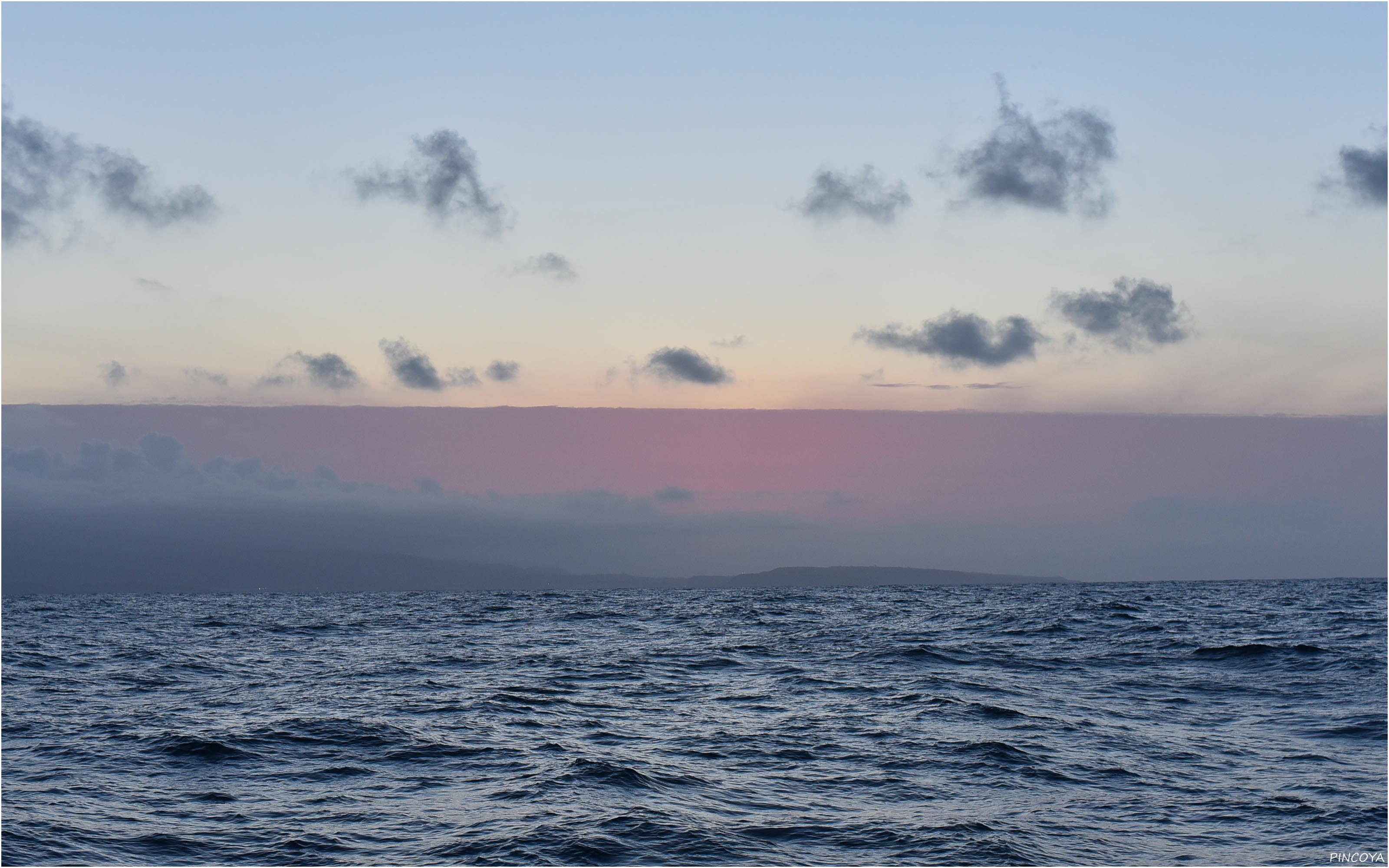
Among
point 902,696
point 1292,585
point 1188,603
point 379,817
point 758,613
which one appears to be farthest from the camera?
point 1292,585

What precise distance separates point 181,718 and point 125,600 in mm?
146032

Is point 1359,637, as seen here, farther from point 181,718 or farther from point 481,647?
point 181,718

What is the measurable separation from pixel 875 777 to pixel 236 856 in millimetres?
12602

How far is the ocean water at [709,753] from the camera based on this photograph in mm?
17531

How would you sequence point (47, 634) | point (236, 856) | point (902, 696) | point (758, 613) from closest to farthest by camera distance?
point (236, 856)
point (902, 696)
point (47, 634)
point (758, 613)

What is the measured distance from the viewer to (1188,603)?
286 feet

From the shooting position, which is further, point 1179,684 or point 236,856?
point 1179,684

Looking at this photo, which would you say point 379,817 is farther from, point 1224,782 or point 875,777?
point 1224,782

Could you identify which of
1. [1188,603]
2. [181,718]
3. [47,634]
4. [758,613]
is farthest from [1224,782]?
[1188,603]

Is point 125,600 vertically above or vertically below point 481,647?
below

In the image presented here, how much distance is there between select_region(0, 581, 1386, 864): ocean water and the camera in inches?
690

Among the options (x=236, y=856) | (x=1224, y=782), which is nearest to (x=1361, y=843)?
(x=1224, y=782)

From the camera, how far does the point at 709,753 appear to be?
2397 cm

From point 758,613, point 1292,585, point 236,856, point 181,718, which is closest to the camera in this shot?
point 236,856
